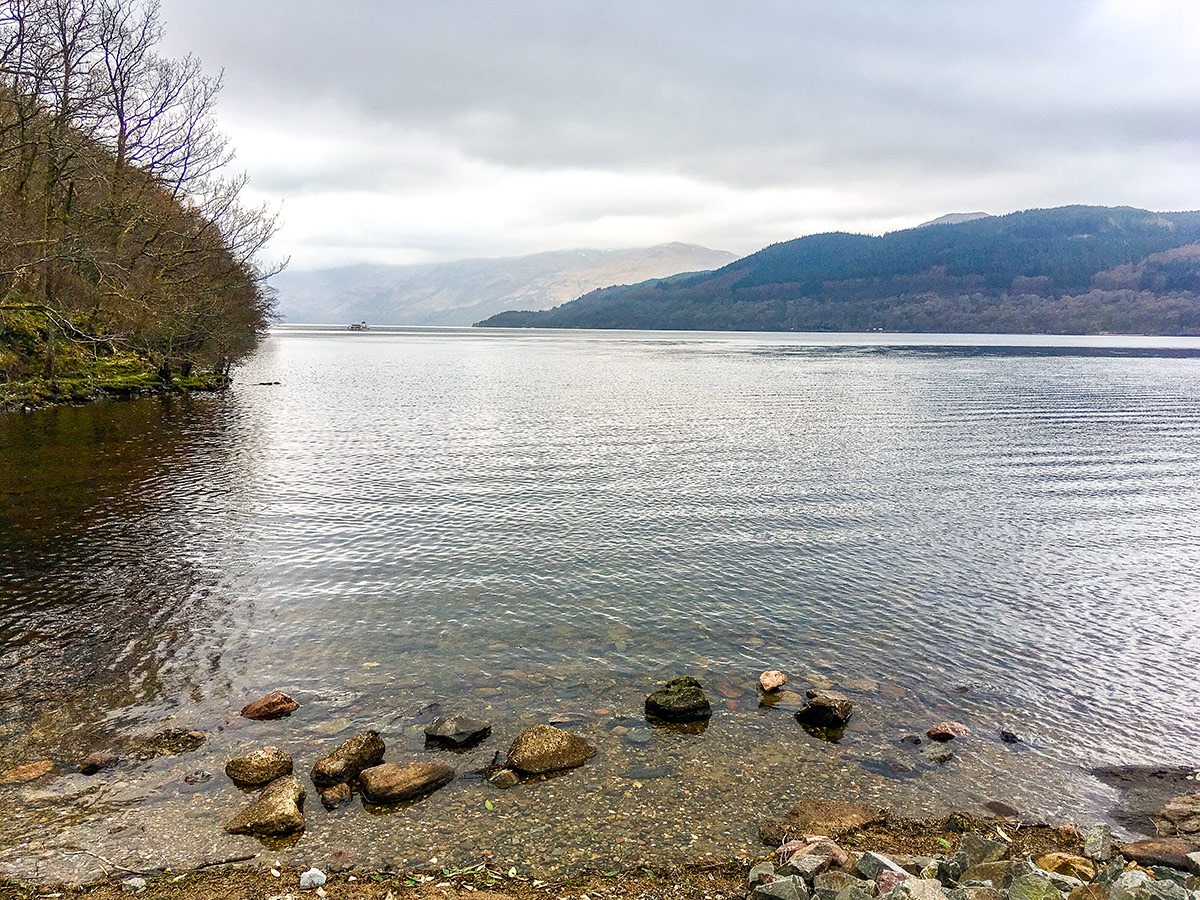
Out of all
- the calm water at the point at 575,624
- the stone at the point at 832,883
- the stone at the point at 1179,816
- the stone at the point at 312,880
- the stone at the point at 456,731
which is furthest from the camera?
the stone at the point at 456,731

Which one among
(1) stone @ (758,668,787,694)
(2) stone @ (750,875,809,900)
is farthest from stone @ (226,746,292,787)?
(1) stone @ (758,668,787,694)

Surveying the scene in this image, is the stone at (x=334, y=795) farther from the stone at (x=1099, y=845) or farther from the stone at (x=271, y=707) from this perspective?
the stone at (x=1099, y=845)

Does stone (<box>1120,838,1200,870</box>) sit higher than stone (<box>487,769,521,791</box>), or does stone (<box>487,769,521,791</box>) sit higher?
stone (<box>487,769,521,791</box>)

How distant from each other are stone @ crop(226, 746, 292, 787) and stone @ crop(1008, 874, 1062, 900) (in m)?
11.6

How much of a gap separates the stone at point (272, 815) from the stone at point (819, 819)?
7594mm

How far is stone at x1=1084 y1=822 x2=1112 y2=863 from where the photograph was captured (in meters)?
10.8

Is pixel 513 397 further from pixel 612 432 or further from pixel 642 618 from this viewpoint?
pixel 642 618

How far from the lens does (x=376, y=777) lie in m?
12.2

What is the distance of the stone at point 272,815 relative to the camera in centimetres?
1095

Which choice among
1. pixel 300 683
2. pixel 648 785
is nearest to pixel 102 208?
pixel 300 683

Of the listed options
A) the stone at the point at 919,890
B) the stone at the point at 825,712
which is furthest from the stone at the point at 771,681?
the stone at the point at 919,890

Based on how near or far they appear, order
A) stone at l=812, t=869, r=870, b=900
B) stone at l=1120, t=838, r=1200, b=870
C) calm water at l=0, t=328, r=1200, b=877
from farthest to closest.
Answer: calm water at l=0, t=328, r=1200, b=877 < stone at l=1120, t=838, r=1200, b=870 < stone at l=812, t=869, r=870, b=900

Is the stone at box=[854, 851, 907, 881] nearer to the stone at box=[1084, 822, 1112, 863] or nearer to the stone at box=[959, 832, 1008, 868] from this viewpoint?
the stone at box=[959, 832, 1008, 868]

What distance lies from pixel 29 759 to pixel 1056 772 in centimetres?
1941
